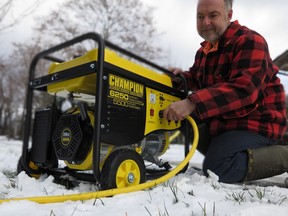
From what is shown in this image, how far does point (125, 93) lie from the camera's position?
5.58 feet

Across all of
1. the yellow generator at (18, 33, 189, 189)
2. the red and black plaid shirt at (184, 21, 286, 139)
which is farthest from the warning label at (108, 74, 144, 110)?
the red and black plaid shirt at (184, 21, 286, 139)

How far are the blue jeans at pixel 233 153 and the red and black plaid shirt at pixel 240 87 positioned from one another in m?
0.05

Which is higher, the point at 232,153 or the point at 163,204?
the point at 232,153

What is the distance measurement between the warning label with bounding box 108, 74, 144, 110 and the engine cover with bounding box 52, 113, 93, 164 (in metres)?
Answer: 0.26

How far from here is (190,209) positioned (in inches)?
46.4

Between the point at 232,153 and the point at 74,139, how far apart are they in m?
1.09

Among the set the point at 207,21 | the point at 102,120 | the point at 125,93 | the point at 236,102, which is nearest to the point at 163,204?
the point at 102,120

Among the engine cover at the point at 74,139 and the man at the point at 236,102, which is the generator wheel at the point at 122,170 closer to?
the engine cover at the point at 74,139

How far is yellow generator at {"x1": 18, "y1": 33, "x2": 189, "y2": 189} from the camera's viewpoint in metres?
1.56

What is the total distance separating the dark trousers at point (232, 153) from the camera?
80.7 inches

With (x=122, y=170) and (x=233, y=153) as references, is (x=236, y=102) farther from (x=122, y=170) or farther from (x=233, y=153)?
(x=122, y=170)

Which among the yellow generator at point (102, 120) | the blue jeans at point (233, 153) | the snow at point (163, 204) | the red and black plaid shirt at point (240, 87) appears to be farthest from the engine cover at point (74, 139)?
the blue jeans at point (233, 153)

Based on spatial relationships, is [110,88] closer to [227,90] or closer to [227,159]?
[227,90]

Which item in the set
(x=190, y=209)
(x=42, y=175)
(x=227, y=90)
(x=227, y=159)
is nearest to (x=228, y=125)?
(x=227, y=159)
